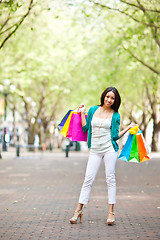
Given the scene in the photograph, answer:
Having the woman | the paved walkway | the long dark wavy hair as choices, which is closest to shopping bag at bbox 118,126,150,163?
the woman

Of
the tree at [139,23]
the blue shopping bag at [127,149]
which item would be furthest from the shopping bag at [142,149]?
the tree at [139,23]

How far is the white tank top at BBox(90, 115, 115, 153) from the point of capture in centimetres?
695

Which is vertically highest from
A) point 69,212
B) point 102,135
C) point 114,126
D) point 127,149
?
point 114,126

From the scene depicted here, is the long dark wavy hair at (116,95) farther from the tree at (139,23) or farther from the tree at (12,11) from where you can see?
the tree at (139,23)

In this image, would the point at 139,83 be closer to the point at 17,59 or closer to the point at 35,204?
the point at 17,59

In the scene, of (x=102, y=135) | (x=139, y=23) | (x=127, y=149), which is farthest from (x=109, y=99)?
(x=139, y=23)

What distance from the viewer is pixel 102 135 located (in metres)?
6.95

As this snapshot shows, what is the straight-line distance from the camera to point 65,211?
328 inches

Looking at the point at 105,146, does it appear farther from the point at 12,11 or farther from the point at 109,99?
the point at 12,11

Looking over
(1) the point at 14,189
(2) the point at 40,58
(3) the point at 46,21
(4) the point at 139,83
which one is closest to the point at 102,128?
(1) the point at 14,189

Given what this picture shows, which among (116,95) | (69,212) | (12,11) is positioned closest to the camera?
(116,95)

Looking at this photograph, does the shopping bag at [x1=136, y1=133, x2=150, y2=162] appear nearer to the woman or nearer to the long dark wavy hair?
the woman

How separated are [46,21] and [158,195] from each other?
24.0 metres

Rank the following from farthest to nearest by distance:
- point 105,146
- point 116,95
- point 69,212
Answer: point 69,212 → point 116,95 → point 105,146
